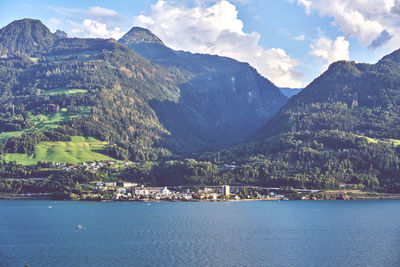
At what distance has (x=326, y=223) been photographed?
118625mm

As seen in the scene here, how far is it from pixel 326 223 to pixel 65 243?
64941 millimetres

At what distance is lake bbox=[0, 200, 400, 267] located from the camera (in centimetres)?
7481

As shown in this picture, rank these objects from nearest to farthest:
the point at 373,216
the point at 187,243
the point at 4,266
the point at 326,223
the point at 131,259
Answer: the point at 4,266
the point at 131,259
the point at 187,243
the point at 326,223
the point at 373,216

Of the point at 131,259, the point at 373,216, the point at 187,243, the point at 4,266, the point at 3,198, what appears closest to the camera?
the point at 4,266

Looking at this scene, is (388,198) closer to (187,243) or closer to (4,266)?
(187,243)

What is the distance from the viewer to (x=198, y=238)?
93812 millimetres

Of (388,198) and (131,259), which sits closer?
(131,259)

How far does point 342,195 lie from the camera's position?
19425 centimetres

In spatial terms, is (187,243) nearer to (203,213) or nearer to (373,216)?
(203,213)

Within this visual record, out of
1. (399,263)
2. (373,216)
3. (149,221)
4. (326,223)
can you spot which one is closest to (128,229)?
(149,221)

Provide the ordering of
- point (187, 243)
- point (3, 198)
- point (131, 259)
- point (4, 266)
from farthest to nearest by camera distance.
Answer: point (3, 198) → point (187, 243) → point (131, 259) → point (4, 266)

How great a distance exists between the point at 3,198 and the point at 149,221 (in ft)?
326

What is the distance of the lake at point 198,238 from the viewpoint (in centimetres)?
7481

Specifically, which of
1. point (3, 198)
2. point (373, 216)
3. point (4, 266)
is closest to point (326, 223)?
point (373, 216)
